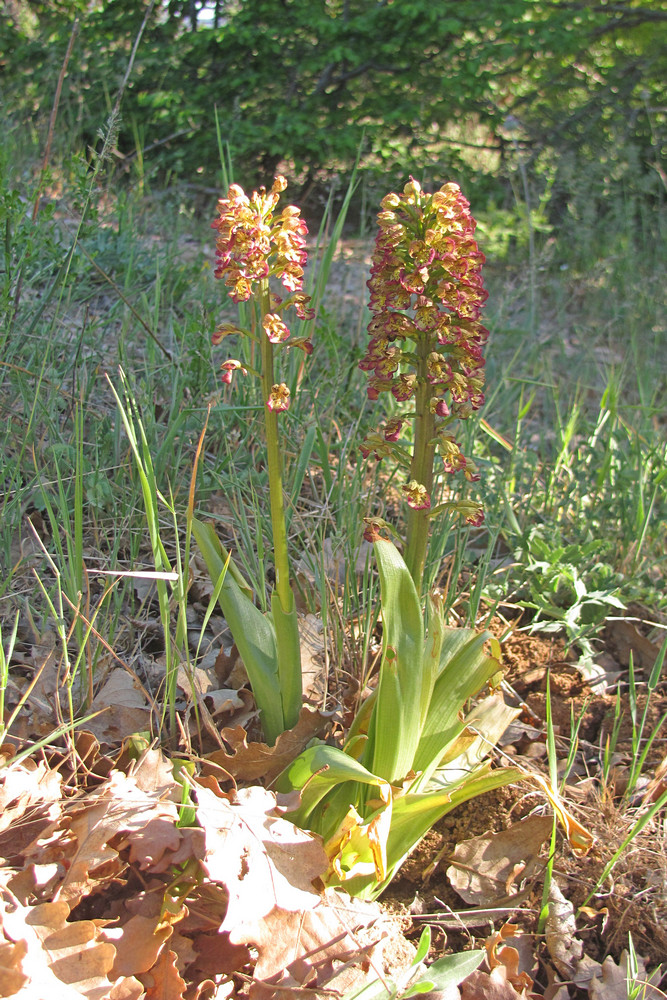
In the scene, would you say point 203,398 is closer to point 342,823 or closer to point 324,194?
point 342,823

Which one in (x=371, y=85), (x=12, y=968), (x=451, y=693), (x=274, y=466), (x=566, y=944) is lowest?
(x=566, y=944)

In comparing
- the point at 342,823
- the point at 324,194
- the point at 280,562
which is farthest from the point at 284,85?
the point at 342,823

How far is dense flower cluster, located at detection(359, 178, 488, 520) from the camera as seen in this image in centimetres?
132

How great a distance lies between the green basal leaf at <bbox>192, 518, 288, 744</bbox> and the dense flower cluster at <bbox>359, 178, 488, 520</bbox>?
1.30ft

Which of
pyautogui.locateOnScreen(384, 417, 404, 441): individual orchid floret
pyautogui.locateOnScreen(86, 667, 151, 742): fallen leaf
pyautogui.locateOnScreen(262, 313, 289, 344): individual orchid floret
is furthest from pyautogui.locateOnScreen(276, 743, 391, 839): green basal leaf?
pyautogui.locateOnScreen(262, 313, 289, 344): individual orchid floret

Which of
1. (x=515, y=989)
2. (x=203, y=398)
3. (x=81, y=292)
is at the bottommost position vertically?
(x=515, y=989)

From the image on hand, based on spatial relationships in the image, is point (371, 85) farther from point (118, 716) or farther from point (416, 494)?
point (118, 716)

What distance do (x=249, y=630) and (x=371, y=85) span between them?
4800 mm

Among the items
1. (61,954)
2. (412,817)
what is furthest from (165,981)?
(412,817)

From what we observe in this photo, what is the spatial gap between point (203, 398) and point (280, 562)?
1.14 meters

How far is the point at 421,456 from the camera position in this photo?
1449 millimetres

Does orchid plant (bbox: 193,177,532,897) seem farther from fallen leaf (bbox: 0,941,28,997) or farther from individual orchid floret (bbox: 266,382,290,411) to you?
fallen leaf (bbox: 0,941,28,997)

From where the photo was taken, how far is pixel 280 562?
56.1 inches

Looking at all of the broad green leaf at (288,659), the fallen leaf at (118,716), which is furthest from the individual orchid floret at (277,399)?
the fallen leaf at (118,716)
